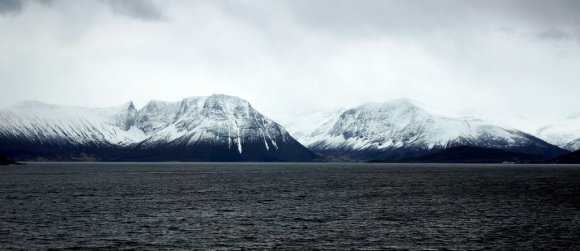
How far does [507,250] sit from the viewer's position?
6744 centimetres

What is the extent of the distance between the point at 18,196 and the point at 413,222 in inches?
3375

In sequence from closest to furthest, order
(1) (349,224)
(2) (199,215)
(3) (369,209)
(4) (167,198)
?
(1) (349,224) < (2) (199,215) < (3) (369,209) < (4) (167,198)

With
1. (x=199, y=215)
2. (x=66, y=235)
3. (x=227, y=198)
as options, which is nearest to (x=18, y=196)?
(x=227, y=198)

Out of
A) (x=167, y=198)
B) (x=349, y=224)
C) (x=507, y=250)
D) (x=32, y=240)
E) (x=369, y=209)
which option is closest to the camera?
(x=507, y=250)

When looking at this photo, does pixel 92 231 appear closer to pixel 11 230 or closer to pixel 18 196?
pixel 11 230

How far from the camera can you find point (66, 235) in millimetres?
76562

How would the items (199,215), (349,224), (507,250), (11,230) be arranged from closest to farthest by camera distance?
(507,250) < (11,230) < (349,224) < (199,215)

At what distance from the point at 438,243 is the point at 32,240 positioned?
4575 cm

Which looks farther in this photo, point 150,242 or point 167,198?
point 167,198

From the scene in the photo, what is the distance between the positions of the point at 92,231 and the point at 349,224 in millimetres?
33802

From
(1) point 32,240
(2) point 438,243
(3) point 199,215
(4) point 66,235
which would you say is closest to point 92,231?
(4) point 66,235

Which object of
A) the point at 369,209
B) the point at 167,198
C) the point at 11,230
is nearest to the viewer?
the point at 11,230

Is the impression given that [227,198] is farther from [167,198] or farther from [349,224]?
[349,224]

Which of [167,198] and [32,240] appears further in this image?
[167,198]
